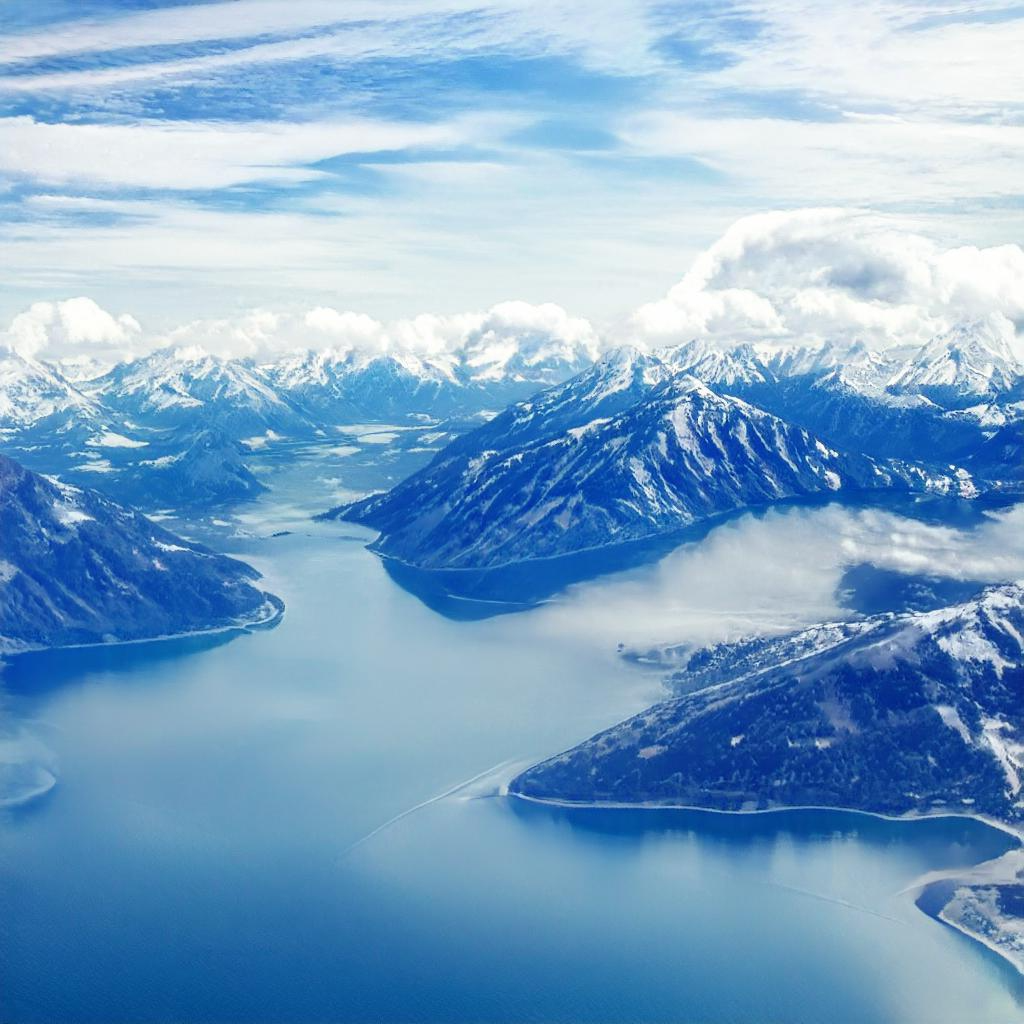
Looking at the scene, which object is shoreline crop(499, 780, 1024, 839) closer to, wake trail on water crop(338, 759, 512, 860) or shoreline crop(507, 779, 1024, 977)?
shoreline crop(507, 779, 1024, 977)

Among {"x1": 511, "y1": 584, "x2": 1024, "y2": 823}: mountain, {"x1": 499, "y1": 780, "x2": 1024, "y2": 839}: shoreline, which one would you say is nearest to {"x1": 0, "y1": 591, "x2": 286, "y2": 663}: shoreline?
{"x1": 511, "y1": 584, "x2": 1024, "y2": 823}: mountain

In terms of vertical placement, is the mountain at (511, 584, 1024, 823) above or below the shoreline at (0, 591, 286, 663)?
above

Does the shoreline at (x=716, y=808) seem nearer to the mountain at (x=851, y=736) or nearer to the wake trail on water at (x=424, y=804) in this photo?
the mountain at (x=851, y=736)

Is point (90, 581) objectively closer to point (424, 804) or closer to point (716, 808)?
point (424, 804)

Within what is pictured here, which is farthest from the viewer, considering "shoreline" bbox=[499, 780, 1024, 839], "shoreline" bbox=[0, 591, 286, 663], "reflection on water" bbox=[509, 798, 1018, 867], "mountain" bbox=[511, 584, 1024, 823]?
"shoreline" bbox=[0, 591, 286, 663]

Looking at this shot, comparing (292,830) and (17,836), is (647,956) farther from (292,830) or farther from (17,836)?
(17,836)

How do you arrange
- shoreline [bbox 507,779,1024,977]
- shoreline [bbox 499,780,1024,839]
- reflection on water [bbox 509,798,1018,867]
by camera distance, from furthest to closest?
shoreline [bbox 499,780,1024,839] < reflection on water [bbox 509,798,1018,867] < shoreline [bbox 507,779,1024,977]
